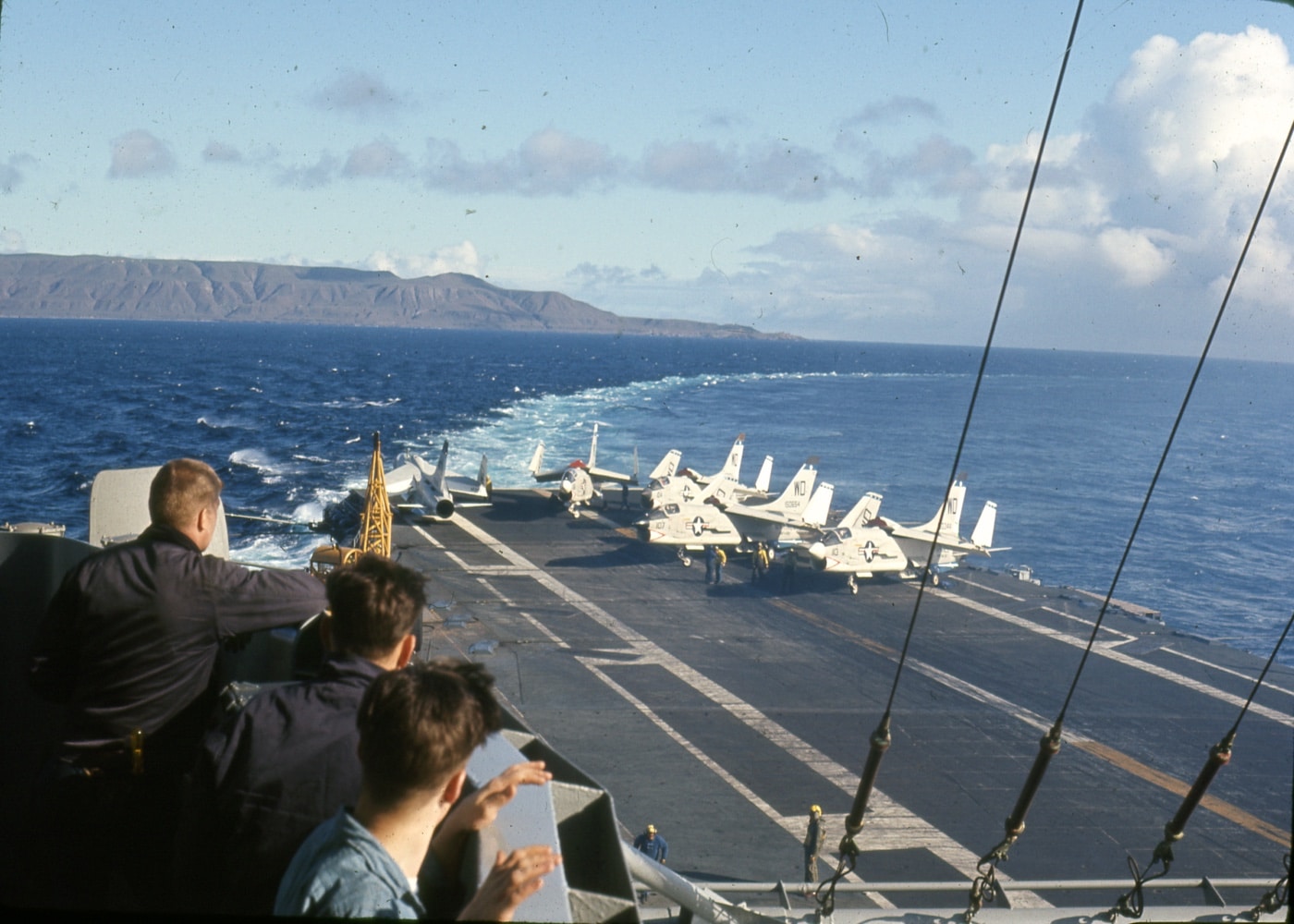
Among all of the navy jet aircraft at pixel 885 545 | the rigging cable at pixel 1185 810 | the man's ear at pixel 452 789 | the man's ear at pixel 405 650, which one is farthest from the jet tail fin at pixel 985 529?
the man's ear at pixel 452 789

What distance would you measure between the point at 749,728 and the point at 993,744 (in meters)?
5.34

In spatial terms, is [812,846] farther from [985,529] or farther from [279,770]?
[985,529]

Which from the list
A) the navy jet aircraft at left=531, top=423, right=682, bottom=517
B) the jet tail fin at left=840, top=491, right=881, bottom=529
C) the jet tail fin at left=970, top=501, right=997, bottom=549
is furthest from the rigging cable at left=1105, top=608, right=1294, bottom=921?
the navy jet aircraft at left=531, top=423, right=682, bottom=517

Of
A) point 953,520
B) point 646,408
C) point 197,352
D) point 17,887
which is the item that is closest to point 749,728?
point 17,887

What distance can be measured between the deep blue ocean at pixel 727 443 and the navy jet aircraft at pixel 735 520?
1270cm

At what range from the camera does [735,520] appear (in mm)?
36281

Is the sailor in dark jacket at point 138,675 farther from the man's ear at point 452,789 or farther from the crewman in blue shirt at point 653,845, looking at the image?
the crewman in blue shirt at point 653,845

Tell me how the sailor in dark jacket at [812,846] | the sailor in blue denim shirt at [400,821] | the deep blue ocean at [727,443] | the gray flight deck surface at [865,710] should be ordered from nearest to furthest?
1. the sailor in blue denim shirt at [400,821]
2. the sailor in dark jacket at [812,846]
3. the gray flight deck surface at [865,710]
4. the deep blue ocean at [727,443]

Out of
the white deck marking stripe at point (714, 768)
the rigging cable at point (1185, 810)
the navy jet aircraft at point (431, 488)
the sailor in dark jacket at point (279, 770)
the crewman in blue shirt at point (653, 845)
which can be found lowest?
the white deck marking stripe at point (714, 768)

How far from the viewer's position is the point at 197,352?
149 metres

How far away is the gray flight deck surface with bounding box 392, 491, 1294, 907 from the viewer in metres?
16.3

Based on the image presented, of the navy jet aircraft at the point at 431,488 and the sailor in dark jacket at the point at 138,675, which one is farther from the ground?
the sailor in dark jacket at the point at 138,675

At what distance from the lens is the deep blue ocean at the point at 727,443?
45438mm

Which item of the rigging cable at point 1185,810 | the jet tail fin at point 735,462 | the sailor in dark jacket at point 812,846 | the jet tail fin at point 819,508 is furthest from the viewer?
the jet tail fin at point 735,462
